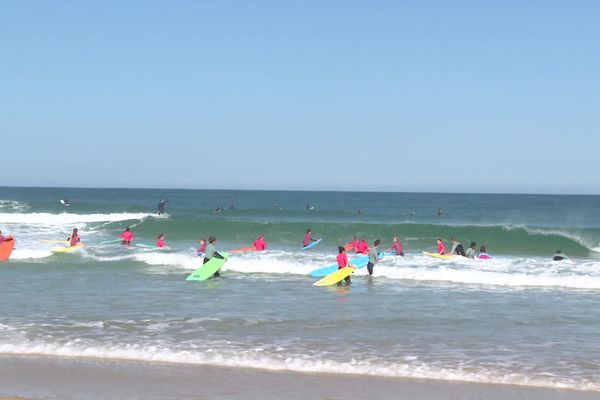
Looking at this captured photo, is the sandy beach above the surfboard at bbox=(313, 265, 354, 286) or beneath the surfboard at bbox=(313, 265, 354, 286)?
beneath

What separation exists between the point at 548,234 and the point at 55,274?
2925 centimetres

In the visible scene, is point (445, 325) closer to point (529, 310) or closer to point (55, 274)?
point (529, 310)

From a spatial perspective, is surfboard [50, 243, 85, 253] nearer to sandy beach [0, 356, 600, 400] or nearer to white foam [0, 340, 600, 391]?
white foam [0, 340, 600, 391]

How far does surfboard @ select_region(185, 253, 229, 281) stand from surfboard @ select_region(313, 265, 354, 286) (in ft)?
9.87

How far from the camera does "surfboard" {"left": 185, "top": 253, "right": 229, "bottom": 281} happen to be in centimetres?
1911

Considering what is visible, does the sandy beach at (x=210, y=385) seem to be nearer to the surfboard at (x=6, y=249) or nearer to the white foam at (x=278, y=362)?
the white foam at (x=278, y=362)

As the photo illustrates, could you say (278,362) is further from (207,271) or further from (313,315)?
(207,271)

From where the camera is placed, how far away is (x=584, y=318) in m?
13.4

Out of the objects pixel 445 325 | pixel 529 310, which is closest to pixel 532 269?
pixel 529 310

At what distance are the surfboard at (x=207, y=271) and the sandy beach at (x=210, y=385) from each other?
945cm

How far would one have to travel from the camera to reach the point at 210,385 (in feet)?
28.2

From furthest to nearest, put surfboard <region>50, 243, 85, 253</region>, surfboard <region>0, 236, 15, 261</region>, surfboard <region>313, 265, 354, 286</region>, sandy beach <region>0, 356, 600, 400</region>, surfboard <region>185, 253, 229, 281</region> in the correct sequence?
surfboard <region>50, 243, 85, 253</region> < surfboard <region>0, 236, 15, 261</region> < surfboard <region>185, 253, 229, 281</region> < surfboard <region>313, 265, 354, 286</region> < sandy beach <region>0, 356, 600, 400</region>

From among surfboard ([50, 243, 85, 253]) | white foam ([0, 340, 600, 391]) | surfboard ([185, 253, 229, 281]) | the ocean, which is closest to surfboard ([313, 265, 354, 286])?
the ocean

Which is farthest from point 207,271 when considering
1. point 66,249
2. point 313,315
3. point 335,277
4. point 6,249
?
point 6,249
